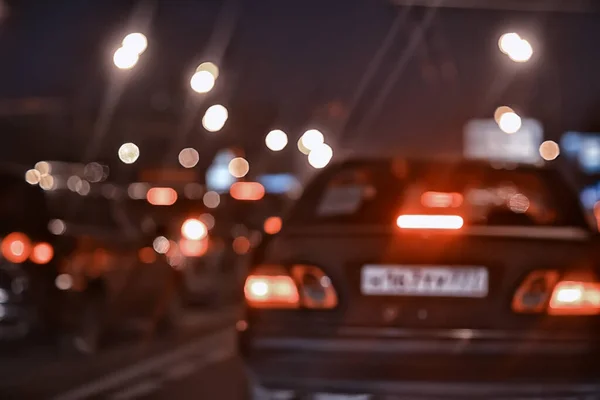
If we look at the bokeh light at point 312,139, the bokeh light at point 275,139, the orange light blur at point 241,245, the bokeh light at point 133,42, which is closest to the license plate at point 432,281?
the orange light blur at point 241,245

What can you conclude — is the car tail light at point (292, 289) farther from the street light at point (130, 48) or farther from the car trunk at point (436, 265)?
the street light at point (130, 48)

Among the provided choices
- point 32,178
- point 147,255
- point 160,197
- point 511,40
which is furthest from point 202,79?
point 147,255

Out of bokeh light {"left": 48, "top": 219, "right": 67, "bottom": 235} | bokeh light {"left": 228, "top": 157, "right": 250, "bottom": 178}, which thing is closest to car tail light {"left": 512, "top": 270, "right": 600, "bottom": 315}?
bokeh light {"left": 48, "top": 219, "right": 67, "bottom": 235}

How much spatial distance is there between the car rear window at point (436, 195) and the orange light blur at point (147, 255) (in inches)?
203

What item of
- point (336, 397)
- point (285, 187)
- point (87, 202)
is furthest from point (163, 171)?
point (336, 397)

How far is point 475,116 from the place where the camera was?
57.5 metres

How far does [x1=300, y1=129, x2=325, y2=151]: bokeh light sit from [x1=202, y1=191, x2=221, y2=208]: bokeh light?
37484 millimetres

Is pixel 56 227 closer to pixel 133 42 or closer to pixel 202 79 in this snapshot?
pixel 133 42

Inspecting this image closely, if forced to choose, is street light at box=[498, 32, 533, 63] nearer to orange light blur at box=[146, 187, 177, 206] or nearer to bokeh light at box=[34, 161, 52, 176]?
bokeh light at box=[34, 161, 52, 176]

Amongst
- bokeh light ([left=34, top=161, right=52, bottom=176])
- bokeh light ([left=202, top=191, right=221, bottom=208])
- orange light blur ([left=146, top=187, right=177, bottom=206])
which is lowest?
orange light blur ([left=146, top=187, right=177, bottom=206])

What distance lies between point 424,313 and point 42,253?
6.28 m

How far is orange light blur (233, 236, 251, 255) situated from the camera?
18438 mm

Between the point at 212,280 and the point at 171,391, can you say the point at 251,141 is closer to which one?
the point at 212,280

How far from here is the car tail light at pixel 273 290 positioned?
5750mm
